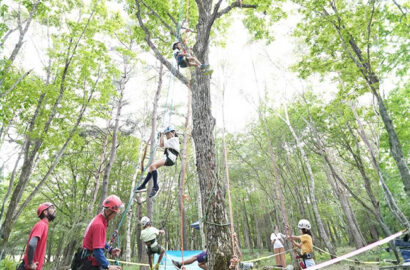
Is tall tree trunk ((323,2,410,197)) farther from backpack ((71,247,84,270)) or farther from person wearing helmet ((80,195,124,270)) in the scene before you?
backpack ((71,247,84,270))

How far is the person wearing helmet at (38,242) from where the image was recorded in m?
2.72

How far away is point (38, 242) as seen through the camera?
2881mm

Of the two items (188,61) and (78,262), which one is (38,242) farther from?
(188,61)

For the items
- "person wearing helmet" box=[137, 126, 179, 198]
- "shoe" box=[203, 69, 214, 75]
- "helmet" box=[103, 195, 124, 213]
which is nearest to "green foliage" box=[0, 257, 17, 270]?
"person wearing helmet" box=[137, 126, 179, 198]

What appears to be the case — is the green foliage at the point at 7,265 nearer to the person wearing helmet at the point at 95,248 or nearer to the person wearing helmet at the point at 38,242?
the person wearing helmet at the point at 38,242

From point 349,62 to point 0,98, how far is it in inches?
397

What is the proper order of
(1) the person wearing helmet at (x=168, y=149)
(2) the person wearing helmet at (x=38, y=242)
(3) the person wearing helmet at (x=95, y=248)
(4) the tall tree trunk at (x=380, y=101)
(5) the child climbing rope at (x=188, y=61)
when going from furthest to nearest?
(4) the tall tree trunk at (x=380, y=101) → (1) the person wearing helmet at (x=168, y=149) → (5) the child climbing rope at (x=188, y=61) → (2) the person wearing helmet at (x=38, y=242) → (3) the person wearing helmet at (x=95, y=248)

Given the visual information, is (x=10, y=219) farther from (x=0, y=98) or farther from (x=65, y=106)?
(x=65, y=106)

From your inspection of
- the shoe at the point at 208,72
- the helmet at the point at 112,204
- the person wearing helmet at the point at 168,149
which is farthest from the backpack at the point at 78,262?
the shoe at the point at 208,72

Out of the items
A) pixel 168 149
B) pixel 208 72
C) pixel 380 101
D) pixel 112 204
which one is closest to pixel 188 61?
pixel 208 72

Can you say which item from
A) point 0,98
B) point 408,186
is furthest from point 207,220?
point 0,98

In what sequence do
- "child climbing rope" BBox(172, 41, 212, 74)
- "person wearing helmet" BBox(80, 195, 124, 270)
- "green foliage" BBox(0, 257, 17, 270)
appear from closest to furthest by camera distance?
"person wearing helmet" BBox(80, 195, 124, 270) → "child climbing rope" BBox(172, 41, 212, 74) → "green foliage" BBox(0, 257, 17, 270)

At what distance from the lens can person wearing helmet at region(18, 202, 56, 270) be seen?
272 cm

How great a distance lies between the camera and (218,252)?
3.30 m
